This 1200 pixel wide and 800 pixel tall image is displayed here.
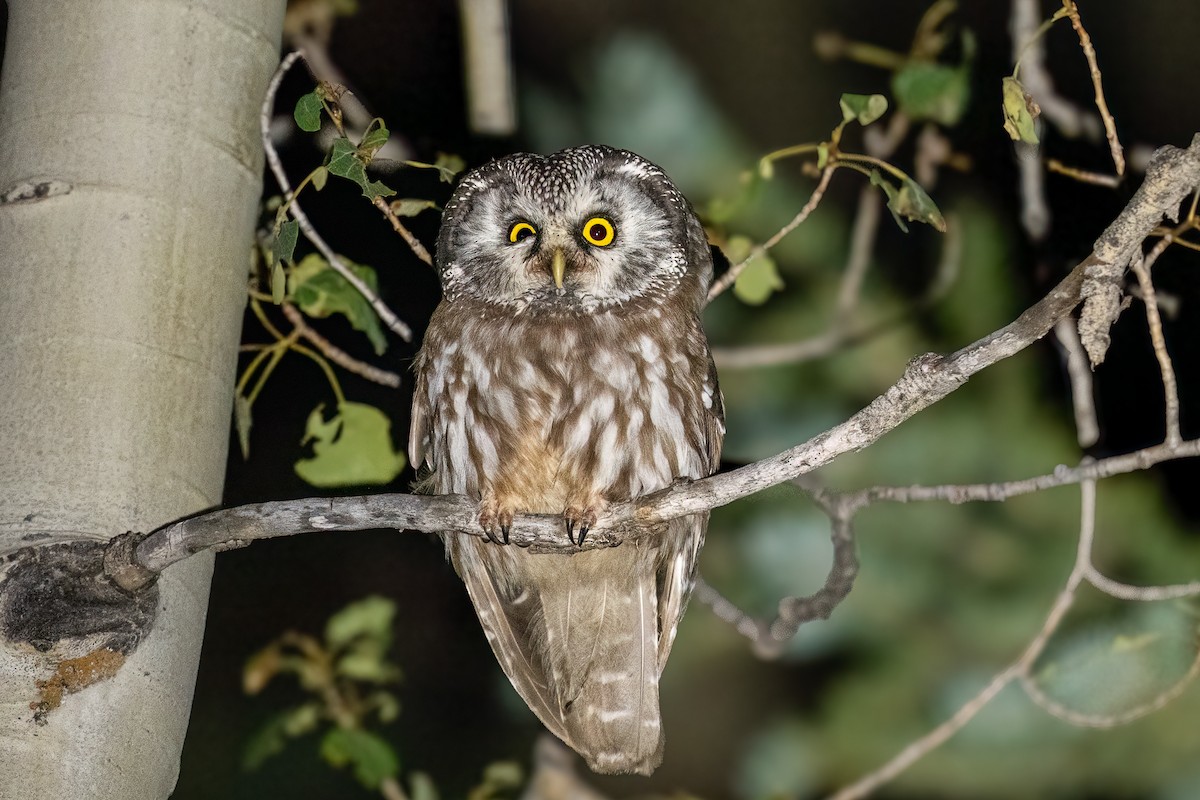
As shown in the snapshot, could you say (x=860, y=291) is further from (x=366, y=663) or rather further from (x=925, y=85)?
(x=366, y=663)

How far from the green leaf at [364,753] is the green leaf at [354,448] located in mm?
803

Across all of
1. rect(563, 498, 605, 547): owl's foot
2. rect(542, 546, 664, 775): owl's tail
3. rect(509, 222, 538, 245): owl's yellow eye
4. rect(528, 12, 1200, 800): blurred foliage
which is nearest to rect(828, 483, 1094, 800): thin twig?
rect(528, 12, 1200, 800): blurred foliage

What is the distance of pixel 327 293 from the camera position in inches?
107

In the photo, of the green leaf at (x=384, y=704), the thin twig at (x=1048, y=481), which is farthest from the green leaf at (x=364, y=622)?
the thin twig at (x=1048, y=481)

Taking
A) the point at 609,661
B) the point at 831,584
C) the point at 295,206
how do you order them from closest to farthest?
the point at 295,206, the point at 831,584, the point at 609,661

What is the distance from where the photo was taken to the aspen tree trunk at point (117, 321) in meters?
1.88

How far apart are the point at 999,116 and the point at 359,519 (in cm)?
262

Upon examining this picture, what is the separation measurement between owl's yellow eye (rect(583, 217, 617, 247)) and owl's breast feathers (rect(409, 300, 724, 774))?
16 centimetres

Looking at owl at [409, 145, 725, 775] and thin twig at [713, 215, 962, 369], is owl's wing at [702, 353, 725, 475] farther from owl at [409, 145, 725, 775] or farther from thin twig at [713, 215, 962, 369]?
thin twig at [713, 215, 962, 369]

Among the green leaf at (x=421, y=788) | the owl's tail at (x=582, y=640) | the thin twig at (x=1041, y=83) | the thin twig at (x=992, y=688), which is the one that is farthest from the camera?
the green leaf at (x=421, y=788)

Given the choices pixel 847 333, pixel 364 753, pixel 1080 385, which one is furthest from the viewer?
pixel 847 333

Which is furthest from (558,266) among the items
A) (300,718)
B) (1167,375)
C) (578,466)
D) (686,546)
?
(300,718)

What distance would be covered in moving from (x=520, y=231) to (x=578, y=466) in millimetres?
531

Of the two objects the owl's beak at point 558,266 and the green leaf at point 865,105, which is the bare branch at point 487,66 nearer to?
the owl's beak at point 558,266
